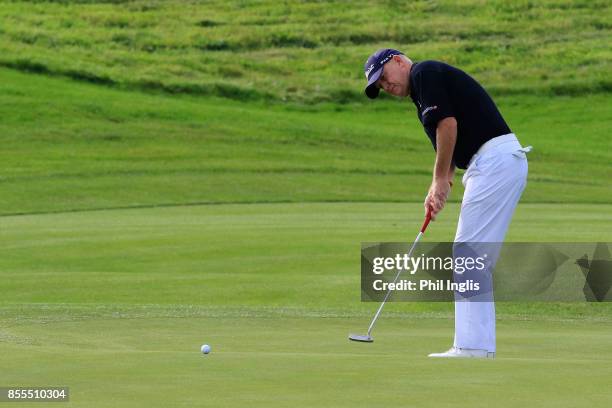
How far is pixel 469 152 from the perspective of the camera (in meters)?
7.59

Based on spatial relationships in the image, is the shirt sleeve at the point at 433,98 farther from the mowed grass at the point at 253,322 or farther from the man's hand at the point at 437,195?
the mowed grass at the point at 253,322

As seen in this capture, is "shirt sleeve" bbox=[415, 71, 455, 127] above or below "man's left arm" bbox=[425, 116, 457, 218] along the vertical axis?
above

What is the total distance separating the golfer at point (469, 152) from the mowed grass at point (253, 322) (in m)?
0.49

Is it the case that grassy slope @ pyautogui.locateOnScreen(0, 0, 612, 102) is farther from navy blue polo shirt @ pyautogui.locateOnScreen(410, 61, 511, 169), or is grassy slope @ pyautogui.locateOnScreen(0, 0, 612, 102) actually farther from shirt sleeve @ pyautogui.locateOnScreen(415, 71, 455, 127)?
shirt sleeve @ pyautogui.locateOnScreen(415, 71, 455, 127)

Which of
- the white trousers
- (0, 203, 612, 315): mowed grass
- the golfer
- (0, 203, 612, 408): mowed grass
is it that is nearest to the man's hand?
the golfer

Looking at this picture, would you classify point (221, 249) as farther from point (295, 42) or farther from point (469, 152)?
point (295, 42)

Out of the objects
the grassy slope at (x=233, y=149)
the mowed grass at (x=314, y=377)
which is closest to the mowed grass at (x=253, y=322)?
the mowed grass at (x=314, y=377)

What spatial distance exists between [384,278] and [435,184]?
7.99 m

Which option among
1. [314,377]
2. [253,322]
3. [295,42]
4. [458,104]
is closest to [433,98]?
[458,104]

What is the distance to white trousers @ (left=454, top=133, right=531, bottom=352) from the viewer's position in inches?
292

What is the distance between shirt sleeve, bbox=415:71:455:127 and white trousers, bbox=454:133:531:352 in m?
0.36

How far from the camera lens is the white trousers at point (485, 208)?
7.43m

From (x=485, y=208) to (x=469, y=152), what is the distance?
34cm

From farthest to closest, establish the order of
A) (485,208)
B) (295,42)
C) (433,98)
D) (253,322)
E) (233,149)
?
(295,42) < (233,149) < (253,322) < (485,208) < (433,98)
